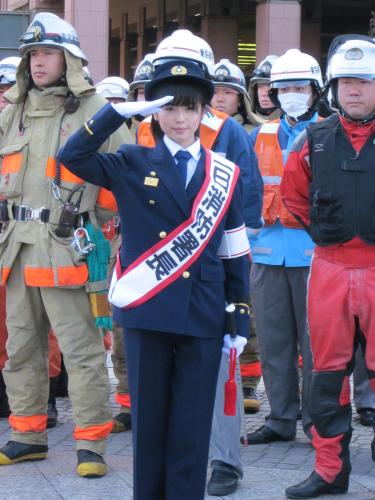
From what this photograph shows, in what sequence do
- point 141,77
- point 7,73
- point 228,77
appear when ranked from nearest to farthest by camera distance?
point 228,77, point 7,73, point 141,77

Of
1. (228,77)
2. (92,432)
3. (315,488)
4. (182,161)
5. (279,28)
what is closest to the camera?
(182,161)

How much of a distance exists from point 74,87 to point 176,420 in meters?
2.12

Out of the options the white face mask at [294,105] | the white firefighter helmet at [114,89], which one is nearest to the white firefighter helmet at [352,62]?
the white face mask at [294,105]

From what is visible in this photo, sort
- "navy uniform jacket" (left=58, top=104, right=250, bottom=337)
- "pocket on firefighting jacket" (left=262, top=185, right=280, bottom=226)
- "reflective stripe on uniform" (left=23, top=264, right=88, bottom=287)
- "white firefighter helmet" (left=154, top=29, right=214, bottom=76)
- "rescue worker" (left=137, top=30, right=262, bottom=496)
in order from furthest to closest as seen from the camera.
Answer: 1. "pocket on firefighting jacket" (left=262, top=185, right=280, bottom=226)
2. "reflective stripe on uniform" (left=23, top=264, right=88, bottom=287)
3. "rescue worker" (left=137, top=30, right=262, bottom=496)
4. "white firefighter helmet" (left=154, top=29, right=214, bottom=76)
5. "navy uniform jacket" (left=58, top=104, right=250, bottom=337)

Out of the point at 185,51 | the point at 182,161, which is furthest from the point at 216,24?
the point at 182,161

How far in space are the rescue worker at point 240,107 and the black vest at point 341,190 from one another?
2.13m

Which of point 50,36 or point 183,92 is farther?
point 50,36

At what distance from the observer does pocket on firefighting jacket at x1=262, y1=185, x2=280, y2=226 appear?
6.61 metres

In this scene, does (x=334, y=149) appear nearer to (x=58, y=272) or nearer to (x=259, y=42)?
(x=58, y=272)

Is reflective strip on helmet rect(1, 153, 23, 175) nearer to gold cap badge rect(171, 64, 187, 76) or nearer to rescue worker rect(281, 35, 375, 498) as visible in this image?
rescue worker rect(281, 35, 375, 498)

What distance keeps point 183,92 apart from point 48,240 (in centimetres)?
169

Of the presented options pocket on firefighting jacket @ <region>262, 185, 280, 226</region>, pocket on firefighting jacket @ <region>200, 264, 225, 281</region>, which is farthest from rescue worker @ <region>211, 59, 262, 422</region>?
pocket on firefighting jacket @ <region>200, 264, 225, 281</region>

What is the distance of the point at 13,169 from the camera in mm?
5941

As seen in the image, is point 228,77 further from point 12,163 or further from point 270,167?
point 12,163
